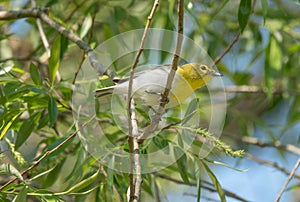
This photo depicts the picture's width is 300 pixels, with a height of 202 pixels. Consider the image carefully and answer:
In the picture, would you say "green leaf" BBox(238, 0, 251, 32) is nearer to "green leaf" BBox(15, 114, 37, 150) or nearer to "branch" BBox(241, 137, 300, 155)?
"green leaf" BBox(15, 114, 37, 150)

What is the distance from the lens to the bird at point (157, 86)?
1.78 meters

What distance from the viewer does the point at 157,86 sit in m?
1.80

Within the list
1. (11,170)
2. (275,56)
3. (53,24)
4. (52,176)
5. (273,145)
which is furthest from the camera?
(273,145)

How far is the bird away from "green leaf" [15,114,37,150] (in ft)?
0.86

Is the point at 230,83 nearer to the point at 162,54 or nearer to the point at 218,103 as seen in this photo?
the point at 218,103

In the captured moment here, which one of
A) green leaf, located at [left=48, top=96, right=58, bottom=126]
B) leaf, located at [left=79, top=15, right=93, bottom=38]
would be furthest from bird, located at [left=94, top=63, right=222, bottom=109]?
leaf, located at [left=79, top=15, right=93, bottom=38]

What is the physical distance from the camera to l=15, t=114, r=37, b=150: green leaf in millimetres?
1939

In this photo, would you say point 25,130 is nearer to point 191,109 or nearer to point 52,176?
point 52,176

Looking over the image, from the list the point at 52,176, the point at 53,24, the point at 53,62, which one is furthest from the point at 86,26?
the point at 52,176

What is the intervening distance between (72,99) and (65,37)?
26 cm

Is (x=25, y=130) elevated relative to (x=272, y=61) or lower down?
lower down

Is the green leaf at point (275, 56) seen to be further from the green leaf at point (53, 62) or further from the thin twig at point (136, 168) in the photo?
the thin twig at point (136, 168)

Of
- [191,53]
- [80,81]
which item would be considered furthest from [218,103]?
[80,81]

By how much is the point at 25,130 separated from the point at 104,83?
297 millimetres
